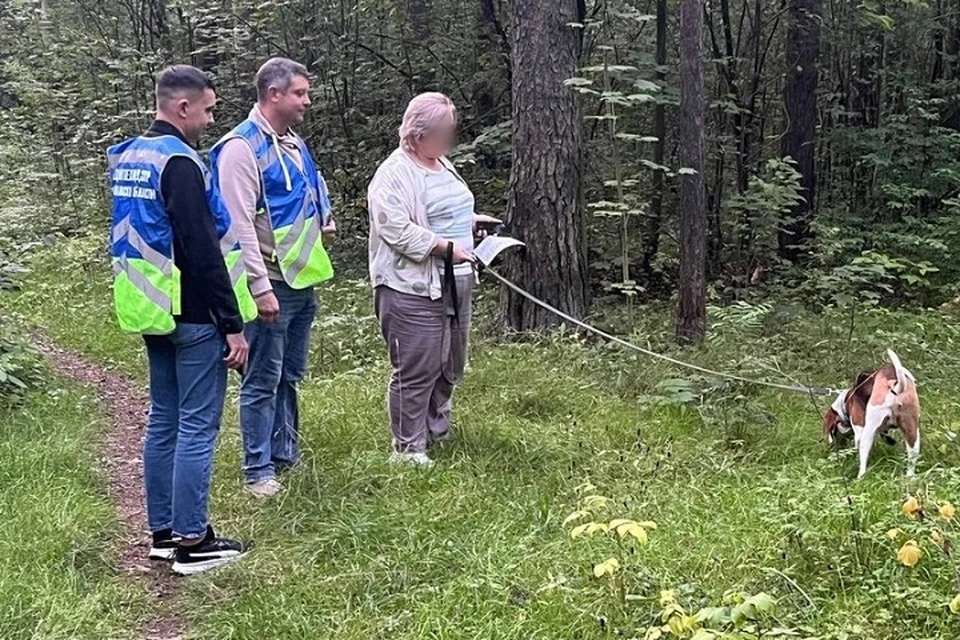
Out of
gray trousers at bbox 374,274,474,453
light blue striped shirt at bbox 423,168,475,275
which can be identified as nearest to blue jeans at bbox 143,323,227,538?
gray trousers at bbox 374,274,474,453

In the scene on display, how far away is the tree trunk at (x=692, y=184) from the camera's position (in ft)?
22.2

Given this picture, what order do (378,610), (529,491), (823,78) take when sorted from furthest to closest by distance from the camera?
(823,78), (529,491), (378,610)

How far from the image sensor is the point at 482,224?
5.22 m

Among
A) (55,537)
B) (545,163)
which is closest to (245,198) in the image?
(55,537)

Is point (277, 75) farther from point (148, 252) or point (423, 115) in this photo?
point (148, 252)

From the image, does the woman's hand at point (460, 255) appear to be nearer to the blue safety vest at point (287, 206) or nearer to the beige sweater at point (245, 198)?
the blue safety vest at point (287, 206)

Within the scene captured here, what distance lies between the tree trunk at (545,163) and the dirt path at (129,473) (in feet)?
9.58

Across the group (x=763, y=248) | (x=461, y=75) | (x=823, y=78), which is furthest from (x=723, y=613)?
(x=823, y=78)

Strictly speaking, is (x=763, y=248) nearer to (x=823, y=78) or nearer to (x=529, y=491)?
(x=823, y=78)

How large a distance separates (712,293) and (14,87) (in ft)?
40.8

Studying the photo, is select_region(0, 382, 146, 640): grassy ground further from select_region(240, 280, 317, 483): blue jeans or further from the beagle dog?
the beagle dog

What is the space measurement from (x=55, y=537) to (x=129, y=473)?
124cm

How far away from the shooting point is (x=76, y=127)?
52.0ft

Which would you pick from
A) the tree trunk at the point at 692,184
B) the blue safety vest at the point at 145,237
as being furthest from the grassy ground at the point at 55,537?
the tree trunk at the point at 692,184
